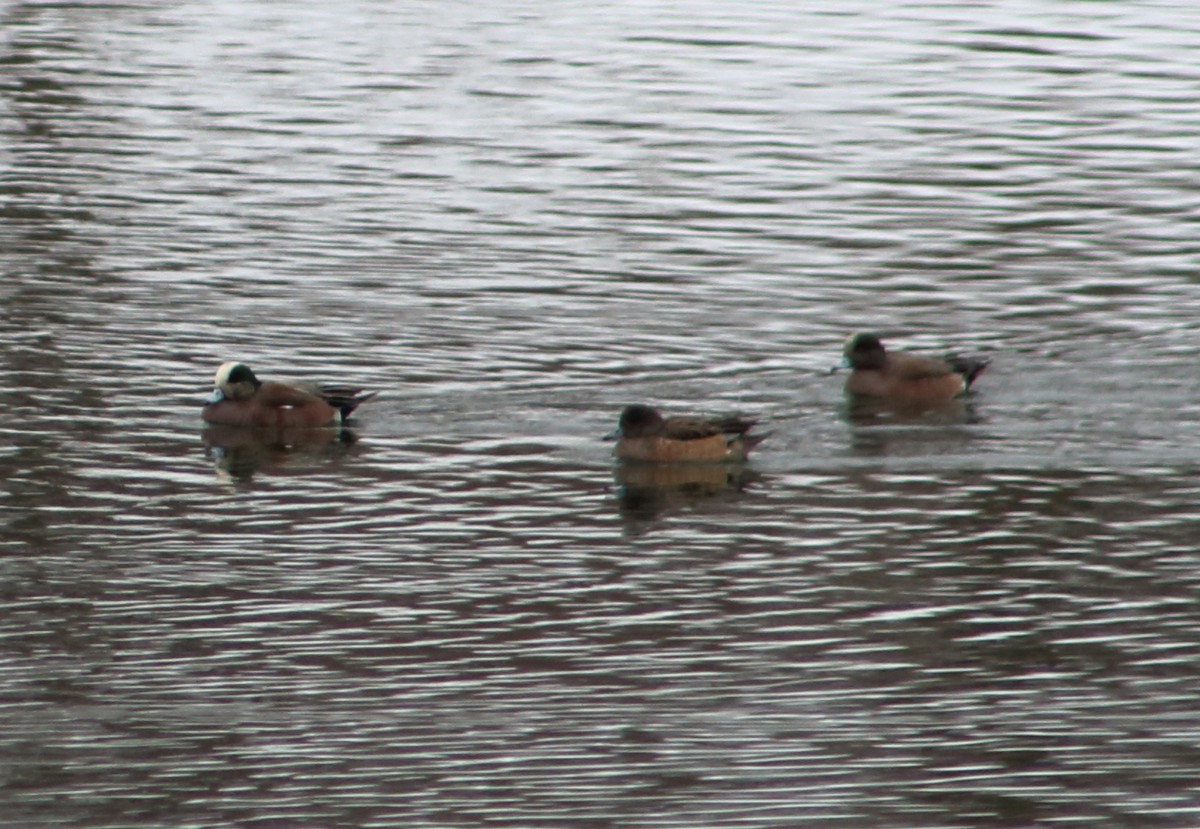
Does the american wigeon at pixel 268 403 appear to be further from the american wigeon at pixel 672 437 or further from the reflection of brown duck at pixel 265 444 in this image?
the american wigeon at pixel 672 437

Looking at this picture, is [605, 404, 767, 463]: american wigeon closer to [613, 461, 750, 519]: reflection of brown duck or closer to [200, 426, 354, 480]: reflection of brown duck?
[613, 461, 750, 519]: reflection of brown duck

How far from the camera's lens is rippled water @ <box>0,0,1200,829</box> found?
1211 cm

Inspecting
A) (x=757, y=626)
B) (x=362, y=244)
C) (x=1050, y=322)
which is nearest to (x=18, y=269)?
(x=362, y=244)

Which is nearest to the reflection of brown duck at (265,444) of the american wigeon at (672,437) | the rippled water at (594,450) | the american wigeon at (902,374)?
the rippled water at (594,450)

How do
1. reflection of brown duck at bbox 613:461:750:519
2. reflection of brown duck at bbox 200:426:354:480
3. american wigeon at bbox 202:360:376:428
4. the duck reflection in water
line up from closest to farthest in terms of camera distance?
reflection of brown duck at bbox 613:461:750:519 < the duck reflection in water < reflection of brown duck at bbox 200:426:354:480 < american wigeon at bbox 202:360:376:428

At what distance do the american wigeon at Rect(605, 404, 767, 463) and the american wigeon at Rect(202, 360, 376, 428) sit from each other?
7.61 ft

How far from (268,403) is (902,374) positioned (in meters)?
4.93

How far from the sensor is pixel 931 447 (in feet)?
61.5

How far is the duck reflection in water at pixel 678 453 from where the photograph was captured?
702 inches

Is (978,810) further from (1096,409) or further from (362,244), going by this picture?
(362,244)

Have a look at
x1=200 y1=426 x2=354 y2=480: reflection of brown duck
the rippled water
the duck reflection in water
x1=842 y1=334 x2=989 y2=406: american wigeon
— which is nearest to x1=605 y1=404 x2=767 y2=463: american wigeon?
the duck reflection in water

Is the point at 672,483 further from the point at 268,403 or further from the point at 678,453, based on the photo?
the point at 268,403

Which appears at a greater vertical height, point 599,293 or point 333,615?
point 599,293

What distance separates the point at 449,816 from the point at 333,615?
3414mm
